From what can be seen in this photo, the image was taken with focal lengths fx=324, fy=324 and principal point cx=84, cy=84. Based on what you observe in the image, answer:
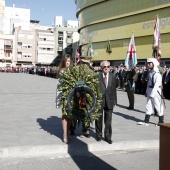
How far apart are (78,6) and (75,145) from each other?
214 ft

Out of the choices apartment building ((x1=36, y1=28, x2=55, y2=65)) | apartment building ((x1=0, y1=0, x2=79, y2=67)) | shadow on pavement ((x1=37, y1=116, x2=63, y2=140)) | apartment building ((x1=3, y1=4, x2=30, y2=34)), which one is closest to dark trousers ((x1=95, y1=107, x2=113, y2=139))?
shadow on pavement ((x1=37, y1=116, x2=63, y2=140))

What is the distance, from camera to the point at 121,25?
2073 inches

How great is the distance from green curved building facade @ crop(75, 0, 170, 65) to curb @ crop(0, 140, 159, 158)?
37.3m

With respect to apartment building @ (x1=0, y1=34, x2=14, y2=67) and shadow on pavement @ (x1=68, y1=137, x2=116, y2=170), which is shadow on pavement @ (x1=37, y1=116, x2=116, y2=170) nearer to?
shadow on pavement @ (x1=68, y1=137, x2=116, y2=170)

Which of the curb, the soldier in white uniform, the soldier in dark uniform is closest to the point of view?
the curb

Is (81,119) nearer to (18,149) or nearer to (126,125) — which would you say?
(18,149)

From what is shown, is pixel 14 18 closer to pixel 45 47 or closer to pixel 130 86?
pixel 45 47

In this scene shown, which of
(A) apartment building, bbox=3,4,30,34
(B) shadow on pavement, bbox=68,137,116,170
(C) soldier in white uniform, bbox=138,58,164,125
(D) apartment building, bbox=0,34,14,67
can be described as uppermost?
(A) apartment building, bbox=3,4,30,34

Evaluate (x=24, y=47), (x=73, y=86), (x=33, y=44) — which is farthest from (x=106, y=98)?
(x=33, y=44)

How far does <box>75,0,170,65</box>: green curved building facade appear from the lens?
43253mm

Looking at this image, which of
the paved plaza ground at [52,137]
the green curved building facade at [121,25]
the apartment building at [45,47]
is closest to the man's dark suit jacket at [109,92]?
the paved plaza ground at [52,137]

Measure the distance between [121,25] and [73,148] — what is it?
48.1 meters

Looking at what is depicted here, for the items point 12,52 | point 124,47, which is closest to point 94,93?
point 124,47

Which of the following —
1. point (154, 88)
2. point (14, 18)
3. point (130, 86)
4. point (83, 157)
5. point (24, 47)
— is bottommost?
point (83, 157)
